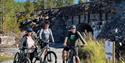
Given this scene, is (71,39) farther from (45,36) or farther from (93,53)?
(93,53)

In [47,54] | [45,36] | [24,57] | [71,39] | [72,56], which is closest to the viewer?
[71,39]

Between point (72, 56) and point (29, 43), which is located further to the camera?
point (29, 43)

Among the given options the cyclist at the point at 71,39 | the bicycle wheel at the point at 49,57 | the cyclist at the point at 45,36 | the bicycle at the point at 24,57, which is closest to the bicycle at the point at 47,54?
the bicycle wheel at the point at 49,57

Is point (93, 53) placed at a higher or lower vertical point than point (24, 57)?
lower

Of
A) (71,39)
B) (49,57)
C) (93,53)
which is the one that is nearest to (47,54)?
(49,57)

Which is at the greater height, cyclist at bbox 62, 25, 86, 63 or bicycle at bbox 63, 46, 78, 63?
cyclist at bbox 62, 25, 86, 63

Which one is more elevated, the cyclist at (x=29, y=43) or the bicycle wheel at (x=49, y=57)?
the cyclist at (x=29, y=43)

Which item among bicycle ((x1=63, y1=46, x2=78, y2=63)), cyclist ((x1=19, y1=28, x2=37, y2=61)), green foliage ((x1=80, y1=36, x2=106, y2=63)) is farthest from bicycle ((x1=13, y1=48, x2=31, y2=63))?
green foliage ((x1=80, y1=36, x2=106, y2=63))

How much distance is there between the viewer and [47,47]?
1465cm

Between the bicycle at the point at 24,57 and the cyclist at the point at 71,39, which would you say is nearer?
the cyclist at the point at 71,39

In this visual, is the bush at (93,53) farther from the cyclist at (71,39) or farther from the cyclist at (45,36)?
the cyclist at (45,36)

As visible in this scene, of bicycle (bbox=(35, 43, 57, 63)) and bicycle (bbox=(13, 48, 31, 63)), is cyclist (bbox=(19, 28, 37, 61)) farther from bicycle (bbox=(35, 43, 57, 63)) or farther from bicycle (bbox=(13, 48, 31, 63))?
bicycle (bbox=(35, 43, 57, 63))

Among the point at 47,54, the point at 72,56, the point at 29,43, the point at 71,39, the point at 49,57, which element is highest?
the point at 71,39

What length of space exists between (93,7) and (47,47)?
29.6 meters
